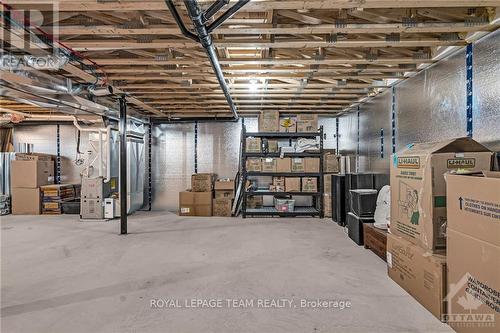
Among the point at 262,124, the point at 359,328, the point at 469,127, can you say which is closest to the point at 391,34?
the point at 469,127

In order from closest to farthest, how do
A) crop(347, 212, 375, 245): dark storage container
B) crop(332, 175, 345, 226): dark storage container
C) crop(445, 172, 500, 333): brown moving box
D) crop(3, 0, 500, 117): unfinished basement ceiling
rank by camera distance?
crop(445, 172, 500, 333): brown moving box < crop(3, 0, 500, 117): unfinished basement ceiling < crop(347, 212, 375, 245): dark storage container < crop(332, 175, 345, 226): dark storage container

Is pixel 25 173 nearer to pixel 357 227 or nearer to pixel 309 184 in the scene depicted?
pixel 309 184

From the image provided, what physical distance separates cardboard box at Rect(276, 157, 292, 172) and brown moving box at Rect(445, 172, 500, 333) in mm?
3774

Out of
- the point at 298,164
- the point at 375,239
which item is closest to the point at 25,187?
the point at 298,164

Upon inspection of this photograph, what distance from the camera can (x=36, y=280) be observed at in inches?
104

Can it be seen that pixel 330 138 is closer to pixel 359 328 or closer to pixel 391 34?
pixel 391 34

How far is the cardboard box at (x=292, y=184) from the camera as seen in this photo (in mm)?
5641

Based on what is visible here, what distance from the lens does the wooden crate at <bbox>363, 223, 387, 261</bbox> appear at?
122 inches

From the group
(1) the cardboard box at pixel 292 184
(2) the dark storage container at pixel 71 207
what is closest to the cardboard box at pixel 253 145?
(1) the cardboard box at pixel 292 184

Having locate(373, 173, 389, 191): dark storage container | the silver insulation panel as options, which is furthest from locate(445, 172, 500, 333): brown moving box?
locate(373, 173, 389, 191): dark storage container

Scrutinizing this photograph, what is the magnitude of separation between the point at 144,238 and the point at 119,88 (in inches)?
85.2

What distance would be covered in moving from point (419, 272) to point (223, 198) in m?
4.24

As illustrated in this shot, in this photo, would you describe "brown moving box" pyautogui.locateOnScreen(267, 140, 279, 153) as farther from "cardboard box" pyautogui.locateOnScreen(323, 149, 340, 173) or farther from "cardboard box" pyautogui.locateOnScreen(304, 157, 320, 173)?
"cardboard box" pyautogui.locateOnScreen(323, 149, 340, 173)

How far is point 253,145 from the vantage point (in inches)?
225
